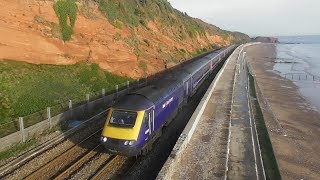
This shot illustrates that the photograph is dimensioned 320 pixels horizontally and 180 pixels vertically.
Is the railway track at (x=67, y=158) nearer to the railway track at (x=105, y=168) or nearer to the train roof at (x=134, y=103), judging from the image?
the railway track at (x=105, y=168)

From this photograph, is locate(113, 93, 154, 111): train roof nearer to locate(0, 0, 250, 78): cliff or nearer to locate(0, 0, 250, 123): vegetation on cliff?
locate(0, 0, 250, 123): vegetation on cliff

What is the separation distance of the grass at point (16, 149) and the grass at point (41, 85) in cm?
253

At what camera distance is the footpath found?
1716 cm

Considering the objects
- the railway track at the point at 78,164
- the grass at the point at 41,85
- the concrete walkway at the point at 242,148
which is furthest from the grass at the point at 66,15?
the railway track at the point at 78,164

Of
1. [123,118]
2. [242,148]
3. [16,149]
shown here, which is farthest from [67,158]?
[242,148]

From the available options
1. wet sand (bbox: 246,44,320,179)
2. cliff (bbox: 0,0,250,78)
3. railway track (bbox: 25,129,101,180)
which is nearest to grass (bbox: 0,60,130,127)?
cliff (bbox: 0,0,250,78)

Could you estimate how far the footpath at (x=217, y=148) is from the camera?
17.2 metres

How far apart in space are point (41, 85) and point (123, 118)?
14367 mm

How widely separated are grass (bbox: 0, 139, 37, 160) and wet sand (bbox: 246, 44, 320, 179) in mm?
15012

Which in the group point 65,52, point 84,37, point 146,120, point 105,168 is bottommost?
point 105,168

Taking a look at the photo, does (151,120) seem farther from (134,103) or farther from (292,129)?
(292,129)

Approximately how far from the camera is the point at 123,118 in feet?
58.3

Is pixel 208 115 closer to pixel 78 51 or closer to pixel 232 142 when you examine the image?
pixel 232 142

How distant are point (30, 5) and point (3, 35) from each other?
536 cm
